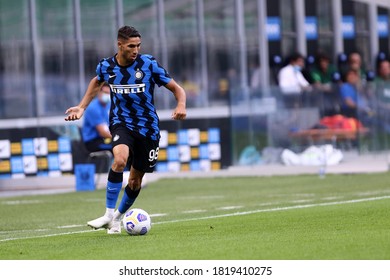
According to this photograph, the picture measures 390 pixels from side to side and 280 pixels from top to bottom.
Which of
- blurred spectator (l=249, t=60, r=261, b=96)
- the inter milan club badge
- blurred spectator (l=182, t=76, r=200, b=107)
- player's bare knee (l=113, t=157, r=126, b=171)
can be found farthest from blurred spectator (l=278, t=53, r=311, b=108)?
player's bare knee (l=113, t=157, r=126, b=171)

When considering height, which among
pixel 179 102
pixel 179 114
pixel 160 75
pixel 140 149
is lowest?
pixel 140 149

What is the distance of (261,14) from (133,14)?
345cm

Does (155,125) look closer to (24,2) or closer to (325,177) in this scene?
(325,177)

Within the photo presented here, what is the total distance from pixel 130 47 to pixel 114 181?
1.36 m

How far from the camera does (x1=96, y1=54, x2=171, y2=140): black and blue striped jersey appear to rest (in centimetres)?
1491

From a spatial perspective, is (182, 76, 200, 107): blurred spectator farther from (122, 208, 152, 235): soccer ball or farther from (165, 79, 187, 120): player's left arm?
(122, 208, 152, 235): soccer ball

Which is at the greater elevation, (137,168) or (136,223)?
(137,168)

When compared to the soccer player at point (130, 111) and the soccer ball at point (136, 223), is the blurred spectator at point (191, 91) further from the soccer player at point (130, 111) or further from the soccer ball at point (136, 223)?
the soccer ball at point (136, 223)

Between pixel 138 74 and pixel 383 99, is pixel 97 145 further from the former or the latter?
pixel 138 74

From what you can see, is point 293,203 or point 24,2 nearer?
point 293,203

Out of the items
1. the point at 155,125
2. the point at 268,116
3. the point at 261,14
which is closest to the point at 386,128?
the point at 268,116

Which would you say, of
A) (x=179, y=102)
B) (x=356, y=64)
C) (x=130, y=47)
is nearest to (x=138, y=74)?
(x=130, y=47)

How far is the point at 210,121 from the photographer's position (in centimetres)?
2894

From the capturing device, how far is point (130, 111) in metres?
15.0
